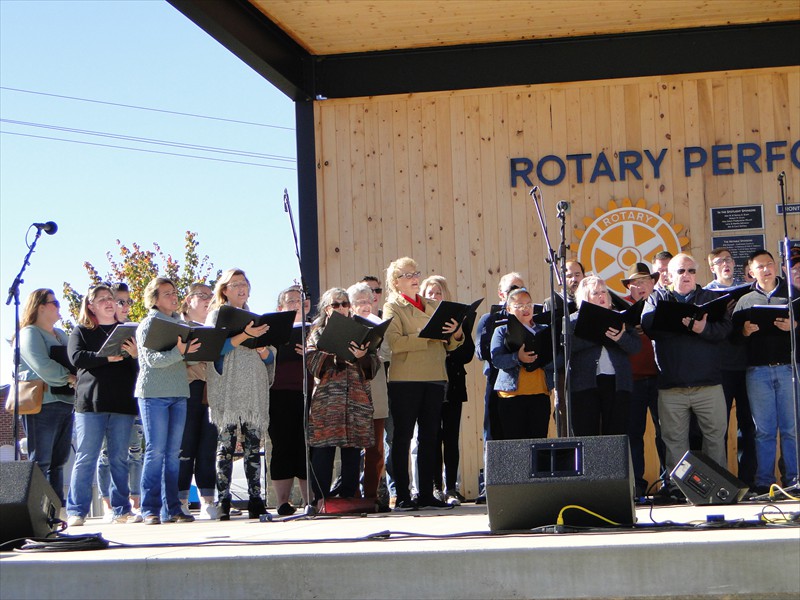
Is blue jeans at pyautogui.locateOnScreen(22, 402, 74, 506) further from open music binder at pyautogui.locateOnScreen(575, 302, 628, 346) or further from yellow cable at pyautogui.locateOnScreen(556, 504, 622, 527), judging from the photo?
yellow cable at pyautogui.locateOnScreen(556, 504, 622, 527)

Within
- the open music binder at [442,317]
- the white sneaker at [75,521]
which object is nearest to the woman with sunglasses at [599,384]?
the open music binder at [442,317]

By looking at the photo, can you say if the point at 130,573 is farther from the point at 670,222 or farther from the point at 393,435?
the point at 670,222

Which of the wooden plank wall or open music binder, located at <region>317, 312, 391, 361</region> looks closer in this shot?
open music binder, located at <region>317, 312, 391, 361</region>

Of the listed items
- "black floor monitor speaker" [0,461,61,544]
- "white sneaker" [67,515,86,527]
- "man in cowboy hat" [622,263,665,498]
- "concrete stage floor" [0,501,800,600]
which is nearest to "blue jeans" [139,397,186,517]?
"white sneaker" [67,515,86,527]

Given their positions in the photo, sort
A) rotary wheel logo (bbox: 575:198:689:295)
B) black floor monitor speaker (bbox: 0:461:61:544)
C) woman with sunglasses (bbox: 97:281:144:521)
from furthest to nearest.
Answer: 1. rotary wheel logo (bbox: 575:198:689:295)
2. woman with sunglasses (bbox: 97:281:144:521)
3. black floor monitor speaker (bbox: 0:461:61:544)

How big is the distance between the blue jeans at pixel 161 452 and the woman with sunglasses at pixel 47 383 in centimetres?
66

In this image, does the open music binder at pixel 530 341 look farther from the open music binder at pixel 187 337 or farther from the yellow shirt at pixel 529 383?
the open music binder at pixel 187 337

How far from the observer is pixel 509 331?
656 centimetres

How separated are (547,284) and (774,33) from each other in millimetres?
2663

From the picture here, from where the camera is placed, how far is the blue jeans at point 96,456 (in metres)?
6.54

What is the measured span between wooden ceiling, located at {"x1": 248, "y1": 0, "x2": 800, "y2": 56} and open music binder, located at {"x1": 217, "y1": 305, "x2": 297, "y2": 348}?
9.51ft

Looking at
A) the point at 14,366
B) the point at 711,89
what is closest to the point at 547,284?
the point at 711,89

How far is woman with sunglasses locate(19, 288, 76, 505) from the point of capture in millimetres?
6758

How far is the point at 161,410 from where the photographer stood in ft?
21.1
